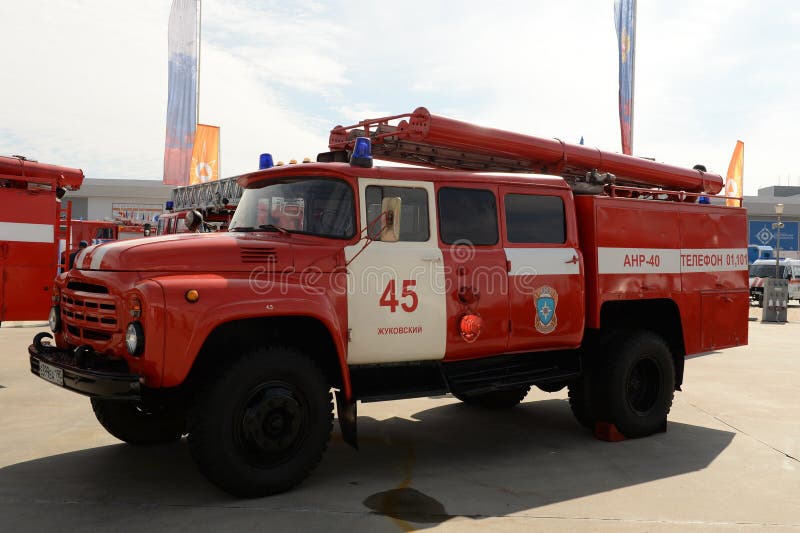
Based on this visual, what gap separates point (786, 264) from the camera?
28844 mm

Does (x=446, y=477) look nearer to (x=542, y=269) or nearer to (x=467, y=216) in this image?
(x=542, y=269)

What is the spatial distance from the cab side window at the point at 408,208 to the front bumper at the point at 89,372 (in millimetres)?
1998

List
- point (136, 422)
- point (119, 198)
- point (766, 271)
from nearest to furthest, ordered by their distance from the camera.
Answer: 1. point (136, 422)
2. point (766, 271)
3. point (119, 198)

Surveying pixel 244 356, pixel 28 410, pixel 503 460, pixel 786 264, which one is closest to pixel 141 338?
pixel 244 356

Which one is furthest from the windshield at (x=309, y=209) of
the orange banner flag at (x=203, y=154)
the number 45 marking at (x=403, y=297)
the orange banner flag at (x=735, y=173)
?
the orange banner flag at (x=735, y=173)

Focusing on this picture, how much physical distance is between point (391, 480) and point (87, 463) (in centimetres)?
237

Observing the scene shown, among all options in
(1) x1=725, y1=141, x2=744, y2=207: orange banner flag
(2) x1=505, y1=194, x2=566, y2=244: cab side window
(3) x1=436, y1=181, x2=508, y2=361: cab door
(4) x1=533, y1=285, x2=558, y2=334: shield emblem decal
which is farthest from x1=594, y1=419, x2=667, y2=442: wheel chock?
(1) x1=725, y1=141, x2=744, y2=207: orange banner flag

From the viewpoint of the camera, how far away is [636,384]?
686 cm

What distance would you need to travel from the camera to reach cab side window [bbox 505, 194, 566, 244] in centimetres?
599

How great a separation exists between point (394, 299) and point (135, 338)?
1855mm

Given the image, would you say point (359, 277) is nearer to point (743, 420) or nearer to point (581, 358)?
point (581, 358)

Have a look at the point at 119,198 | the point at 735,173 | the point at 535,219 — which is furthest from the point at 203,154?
the point at 119,198

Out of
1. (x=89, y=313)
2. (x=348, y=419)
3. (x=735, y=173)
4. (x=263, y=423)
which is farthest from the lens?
(x=735, y=173)

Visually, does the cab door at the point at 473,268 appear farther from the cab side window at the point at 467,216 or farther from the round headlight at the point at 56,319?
the round headlight at the point at 56,319
